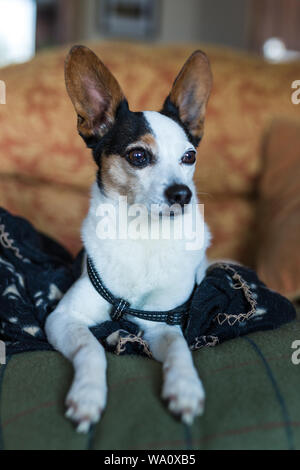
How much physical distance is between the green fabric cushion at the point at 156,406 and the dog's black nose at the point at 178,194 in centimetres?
37

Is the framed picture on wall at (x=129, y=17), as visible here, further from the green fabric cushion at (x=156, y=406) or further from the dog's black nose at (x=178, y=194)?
the green fabric cushion at (x=156, y=406)

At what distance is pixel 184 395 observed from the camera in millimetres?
784

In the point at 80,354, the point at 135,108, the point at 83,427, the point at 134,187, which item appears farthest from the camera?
the point at 135,108

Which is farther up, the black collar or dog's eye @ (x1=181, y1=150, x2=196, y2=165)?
dog's eye @ (x1=181, y1=150, x2=196, y2=165)

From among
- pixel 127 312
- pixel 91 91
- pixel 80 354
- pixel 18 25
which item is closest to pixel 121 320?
pixel 127 312

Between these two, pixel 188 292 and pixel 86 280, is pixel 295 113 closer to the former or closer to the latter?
pixel 188 292

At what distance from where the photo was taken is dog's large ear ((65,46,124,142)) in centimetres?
107

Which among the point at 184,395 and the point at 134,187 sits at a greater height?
the point at 134,187

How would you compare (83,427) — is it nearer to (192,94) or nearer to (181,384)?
(181,384)

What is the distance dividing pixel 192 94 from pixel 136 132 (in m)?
0.24

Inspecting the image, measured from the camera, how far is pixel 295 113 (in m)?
2.13

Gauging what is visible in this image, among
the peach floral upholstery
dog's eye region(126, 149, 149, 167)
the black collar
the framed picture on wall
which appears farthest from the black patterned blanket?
the framed picture on wall

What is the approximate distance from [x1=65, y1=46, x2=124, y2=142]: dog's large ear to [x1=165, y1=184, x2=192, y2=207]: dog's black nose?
1.03 ft

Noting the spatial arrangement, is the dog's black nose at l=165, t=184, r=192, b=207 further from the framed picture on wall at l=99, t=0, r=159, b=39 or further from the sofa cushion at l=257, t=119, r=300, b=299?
the framed picture on wall at l=99, t=0, r=159, b=39
